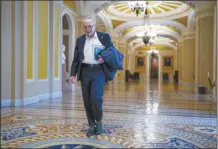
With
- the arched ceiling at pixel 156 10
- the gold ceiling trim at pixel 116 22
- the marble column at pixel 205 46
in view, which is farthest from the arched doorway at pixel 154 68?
the marble column at pixel 205 46

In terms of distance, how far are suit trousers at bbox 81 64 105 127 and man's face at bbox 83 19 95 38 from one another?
0.41m

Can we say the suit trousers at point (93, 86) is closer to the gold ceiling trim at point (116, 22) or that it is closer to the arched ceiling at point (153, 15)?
the arched ceiling at point (153, 15)

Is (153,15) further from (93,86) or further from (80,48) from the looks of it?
(93,86)

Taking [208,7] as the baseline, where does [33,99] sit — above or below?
below

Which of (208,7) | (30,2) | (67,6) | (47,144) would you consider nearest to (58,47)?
(30,2)

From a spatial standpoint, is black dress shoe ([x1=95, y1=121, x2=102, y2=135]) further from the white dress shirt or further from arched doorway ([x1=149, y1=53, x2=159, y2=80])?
arched doorway ([x1=149, y1=53, x2=159, y2=80])

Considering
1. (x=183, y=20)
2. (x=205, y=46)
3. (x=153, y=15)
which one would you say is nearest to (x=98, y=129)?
(x=205, y=46)

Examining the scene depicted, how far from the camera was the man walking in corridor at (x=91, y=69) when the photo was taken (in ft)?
9.92

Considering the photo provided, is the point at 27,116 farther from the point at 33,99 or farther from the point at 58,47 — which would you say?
the point at 58,47

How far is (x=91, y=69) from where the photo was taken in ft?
10.0

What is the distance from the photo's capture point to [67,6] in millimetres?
10344

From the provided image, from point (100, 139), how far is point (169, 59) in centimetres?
3200

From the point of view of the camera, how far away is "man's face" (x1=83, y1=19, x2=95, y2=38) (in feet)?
9.74

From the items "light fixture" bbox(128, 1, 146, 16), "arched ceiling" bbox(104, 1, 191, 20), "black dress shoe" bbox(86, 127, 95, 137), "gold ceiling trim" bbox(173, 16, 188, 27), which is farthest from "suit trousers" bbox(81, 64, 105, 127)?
"gold ceiling trim" bbox(173, 16, 188, 27)
